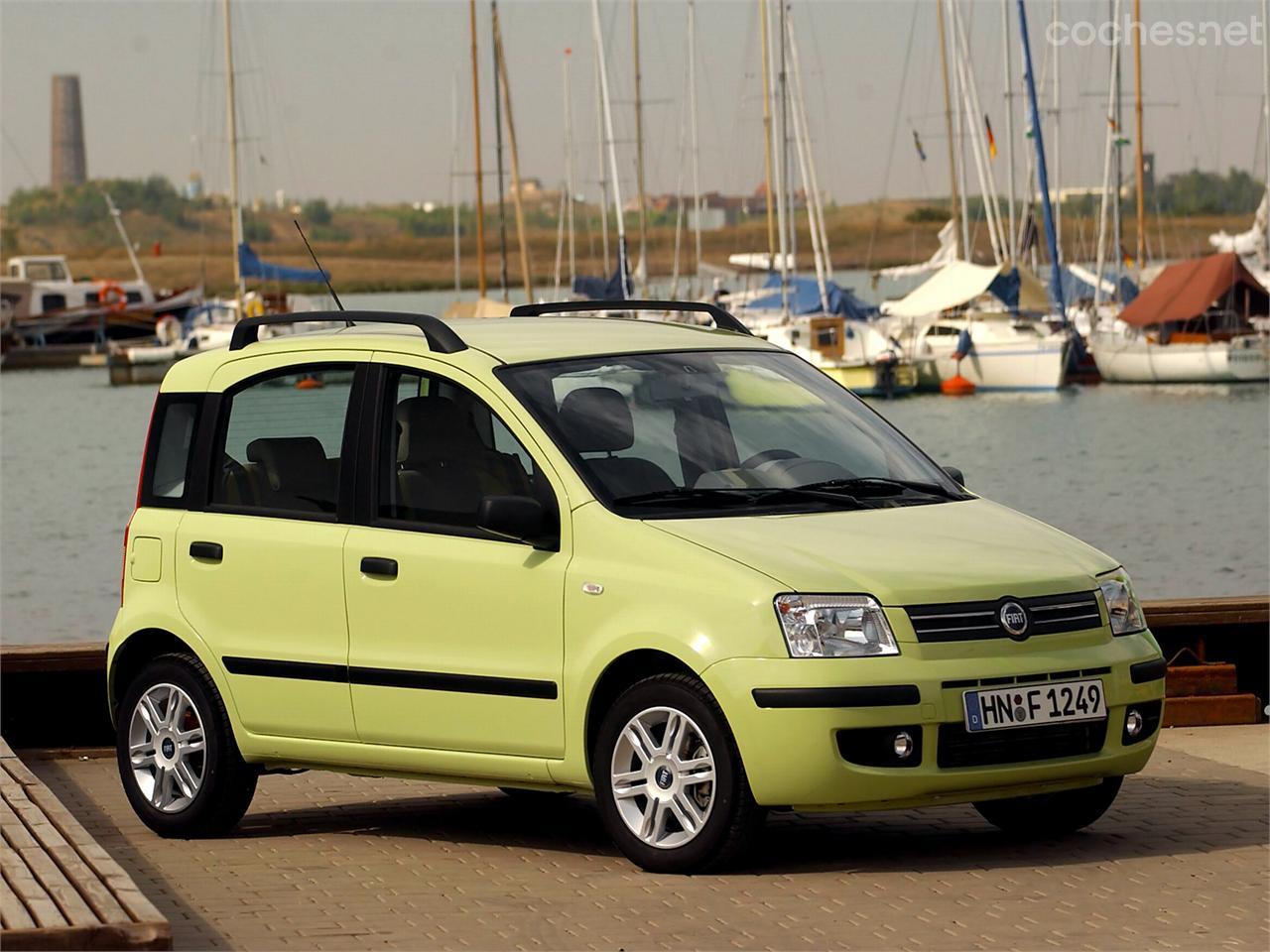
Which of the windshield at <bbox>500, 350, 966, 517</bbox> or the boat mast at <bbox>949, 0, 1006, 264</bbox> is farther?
the boat mast at <bbox>949, 0, 1006, 264</bbox>

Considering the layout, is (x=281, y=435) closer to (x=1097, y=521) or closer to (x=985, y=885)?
(x=985, y=885)

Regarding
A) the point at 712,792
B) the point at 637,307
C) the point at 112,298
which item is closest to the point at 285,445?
the point at 637,307

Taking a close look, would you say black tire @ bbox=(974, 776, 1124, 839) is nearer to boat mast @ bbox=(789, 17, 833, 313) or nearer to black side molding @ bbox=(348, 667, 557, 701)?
black side molding @ bbox=(348, 667, 557, 701)

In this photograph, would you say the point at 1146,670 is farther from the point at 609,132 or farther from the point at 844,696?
the point at 609,132

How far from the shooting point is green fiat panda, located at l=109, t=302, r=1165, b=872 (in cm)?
729

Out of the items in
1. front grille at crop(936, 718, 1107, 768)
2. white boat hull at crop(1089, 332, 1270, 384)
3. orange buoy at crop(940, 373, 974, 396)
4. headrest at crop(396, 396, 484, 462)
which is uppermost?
headrest at crop(396, 396, 484, 462)

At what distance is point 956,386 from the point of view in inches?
2613

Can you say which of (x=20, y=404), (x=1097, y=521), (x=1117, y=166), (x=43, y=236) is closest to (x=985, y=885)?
(x=1097, y=521)

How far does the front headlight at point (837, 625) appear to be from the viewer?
23.7 feet

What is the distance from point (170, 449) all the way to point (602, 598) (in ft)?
7.73

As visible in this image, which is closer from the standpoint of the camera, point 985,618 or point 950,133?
point 985,618

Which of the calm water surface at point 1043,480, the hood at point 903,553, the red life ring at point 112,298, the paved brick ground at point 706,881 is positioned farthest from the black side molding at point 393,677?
the red life ring at point 112,298

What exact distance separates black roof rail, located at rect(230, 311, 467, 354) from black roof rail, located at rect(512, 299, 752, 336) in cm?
71

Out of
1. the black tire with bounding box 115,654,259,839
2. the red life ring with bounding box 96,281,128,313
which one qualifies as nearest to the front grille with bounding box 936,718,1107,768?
the black tire with bounding box 115,654,259,839
